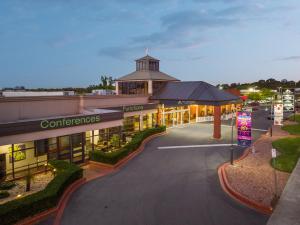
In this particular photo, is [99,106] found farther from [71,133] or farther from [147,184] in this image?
[147,184]

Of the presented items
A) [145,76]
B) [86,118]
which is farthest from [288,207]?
[145,76]

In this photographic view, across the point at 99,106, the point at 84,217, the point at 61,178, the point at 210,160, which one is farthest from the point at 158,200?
the point at 99,106

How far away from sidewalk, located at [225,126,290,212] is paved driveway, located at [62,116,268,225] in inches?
44.7

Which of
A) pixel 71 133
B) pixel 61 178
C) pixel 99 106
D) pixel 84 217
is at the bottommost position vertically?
pixel 84 217

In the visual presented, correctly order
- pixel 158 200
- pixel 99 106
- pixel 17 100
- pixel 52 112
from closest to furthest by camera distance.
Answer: pixel 158 200, pixel 17 100, pixel 52 112, pixel 99 106

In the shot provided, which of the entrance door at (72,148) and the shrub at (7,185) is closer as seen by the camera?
the shrub at (7,185)

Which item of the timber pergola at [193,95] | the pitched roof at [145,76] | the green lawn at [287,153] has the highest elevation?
the pitched roof at [145,76]

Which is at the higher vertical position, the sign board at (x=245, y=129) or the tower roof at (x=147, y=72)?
the tower roof at (x=147, y=72)

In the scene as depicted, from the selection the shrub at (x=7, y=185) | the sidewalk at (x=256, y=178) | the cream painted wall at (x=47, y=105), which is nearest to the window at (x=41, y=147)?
the shrub at (x=7, y=185)

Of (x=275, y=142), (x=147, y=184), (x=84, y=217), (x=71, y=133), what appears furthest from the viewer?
(x=275, y=142)

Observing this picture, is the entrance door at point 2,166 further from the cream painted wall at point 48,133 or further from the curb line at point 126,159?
the curb line at point 126,159

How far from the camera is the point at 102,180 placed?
837 inches

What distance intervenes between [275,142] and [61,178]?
83.7 ft

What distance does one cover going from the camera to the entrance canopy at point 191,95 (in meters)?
40.4
